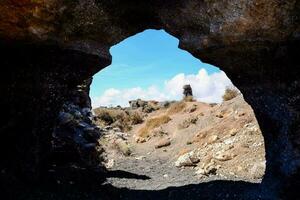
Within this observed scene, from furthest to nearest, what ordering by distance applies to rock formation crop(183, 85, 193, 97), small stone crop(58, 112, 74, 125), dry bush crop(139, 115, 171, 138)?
rock formation crop(183, 85, 193, 97)
dry bush crop(139, 115, 171, 138)
small stone crop(58, 112, 74, 125)

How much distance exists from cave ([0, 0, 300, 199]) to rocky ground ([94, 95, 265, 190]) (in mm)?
2685

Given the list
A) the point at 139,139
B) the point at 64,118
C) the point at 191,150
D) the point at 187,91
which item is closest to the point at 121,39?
the point at 64,118

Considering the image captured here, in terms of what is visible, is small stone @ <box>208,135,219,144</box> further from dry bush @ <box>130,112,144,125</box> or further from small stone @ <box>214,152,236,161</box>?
dry bush @ <box>130,112,144,125</box>

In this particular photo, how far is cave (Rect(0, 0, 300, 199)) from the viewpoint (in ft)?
29.1

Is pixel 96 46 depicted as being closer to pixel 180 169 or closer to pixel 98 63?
pixel 98 63

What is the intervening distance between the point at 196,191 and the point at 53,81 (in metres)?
5.05

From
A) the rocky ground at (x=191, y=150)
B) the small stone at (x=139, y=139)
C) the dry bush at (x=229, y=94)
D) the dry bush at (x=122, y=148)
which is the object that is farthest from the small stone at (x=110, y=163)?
the dry bush at (x=229, y=94)

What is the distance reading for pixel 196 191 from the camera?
41.4ft

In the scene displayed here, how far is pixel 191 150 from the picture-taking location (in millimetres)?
20406

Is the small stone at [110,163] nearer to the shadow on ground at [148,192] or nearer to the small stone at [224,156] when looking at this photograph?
the small stone at [224,156]

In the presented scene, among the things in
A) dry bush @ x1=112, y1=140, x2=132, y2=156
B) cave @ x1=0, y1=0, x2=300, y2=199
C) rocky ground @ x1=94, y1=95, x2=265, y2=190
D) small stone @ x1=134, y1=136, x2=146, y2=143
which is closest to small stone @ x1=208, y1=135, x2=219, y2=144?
rocky ground @ x1=94, y1=95, x2=265, y2=190

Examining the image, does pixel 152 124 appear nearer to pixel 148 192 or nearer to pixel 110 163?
pixel 110 163

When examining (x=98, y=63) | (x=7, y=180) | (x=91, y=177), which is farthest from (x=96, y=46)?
(x=91, y=177)

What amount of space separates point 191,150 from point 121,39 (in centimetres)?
994
